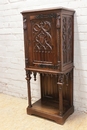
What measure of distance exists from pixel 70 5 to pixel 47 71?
97 cm

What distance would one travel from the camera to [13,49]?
3104mm

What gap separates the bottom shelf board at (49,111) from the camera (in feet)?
7.71

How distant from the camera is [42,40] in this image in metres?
2.25

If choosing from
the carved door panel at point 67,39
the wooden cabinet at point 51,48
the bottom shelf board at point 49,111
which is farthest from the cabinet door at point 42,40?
the bottom shelf board at point 49,111

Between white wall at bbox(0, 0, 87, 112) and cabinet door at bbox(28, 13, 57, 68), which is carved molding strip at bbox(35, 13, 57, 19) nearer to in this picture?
cabinet door at bbox(28, 13, 57, 68)

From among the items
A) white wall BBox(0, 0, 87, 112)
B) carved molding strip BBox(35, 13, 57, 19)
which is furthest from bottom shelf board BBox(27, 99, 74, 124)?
carved molding strip BBox(35, 13, 57, 19)

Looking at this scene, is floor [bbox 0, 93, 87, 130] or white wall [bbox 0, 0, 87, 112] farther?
white wall [bbox 0, 0, 87, 112]

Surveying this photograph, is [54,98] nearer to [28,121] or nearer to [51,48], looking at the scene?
[28,121]

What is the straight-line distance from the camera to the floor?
7.45ft

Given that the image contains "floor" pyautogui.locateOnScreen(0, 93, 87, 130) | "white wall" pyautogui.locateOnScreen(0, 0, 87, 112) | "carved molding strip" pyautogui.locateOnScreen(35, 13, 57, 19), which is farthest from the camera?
"white wall" pyautogui.locateOnScreen(0, 0, 87, 112)

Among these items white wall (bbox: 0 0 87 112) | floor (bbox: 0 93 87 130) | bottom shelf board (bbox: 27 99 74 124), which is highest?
white wall (bbox: 0 0 87 112)

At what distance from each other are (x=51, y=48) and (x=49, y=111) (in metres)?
0.91

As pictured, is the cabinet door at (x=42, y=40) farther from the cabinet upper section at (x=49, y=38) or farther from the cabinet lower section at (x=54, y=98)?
the cabinet lower section at (x=54, y=98)

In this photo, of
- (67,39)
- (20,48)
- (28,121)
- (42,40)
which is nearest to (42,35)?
(42,40)
